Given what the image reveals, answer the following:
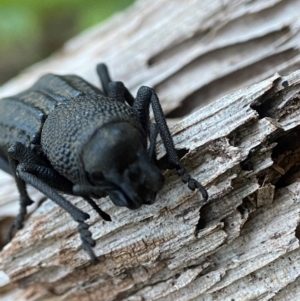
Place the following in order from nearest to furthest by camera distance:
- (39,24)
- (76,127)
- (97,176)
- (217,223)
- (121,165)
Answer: (121,165), (97,176), (76,127), (217,223), (39,24)

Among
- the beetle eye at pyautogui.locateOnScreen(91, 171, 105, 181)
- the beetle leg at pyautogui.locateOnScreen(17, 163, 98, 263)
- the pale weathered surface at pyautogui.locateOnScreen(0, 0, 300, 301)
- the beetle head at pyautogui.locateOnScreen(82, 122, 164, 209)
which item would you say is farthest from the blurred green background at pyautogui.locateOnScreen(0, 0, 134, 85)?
the beetle eye at pyautogui.locateOnScreen(91, 171, 105, 181)

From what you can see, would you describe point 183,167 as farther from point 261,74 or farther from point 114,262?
→ point 261,74

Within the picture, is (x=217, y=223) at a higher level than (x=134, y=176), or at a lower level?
lower

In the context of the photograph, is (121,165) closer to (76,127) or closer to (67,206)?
(76,127)

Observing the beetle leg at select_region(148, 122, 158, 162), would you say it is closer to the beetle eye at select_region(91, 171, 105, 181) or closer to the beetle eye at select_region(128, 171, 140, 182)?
the beetle eye at select_region(128, 171, 140, 182)

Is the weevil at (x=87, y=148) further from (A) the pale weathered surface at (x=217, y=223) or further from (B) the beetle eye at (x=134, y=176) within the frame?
(A) the pale weathered surface at (x=217, y=223)

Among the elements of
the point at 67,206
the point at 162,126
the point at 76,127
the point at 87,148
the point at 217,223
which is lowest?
the point at 217,223

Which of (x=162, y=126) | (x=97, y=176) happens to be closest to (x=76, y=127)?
(x=97, y=176)
